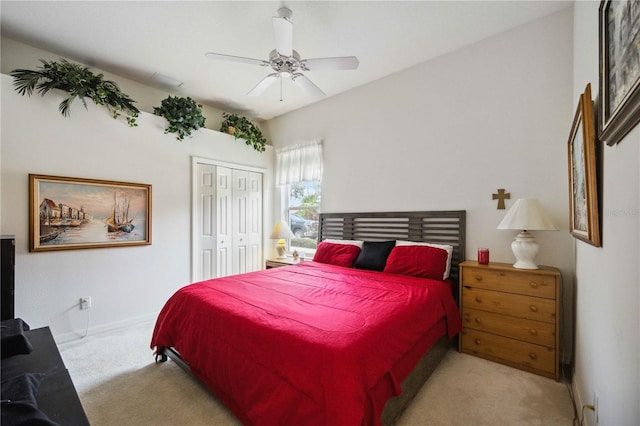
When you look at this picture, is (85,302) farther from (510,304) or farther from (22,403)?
(510,304)

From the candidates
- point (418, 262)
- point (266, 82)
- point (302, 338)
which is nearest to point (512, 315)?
point (418, 262)

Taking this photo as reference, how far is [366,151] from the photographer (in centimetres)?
366

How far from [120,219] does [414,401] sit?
11.1 ft

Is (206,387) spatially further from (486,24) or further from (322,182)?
(486,24)

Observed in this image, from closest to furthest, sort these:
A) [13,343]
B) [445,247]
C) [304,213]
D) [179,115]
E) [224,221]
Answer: [13,343] < [445,247] < [179,115] < [224,221] < [304,213]

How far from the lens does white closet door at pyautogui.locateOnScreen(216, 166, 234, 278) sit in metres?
4.03

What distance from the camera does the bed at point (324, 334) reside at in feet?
4.16

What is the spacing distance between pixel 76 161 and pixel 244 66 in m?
2.03

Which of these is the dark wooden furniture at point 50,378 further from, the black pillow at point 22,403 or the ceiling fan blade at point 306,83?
the ceiling fan blade at point 306,83

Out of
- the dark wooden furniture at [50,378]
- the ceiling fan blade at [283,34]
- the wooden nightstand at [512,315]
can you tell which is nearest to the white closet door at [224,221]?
the ceiling fan blade at [283,34]

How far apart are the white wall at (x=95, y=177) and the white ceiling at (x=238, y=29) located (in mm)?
556

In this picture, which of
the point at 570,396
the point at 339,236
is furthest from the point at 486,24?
the point at 570,396

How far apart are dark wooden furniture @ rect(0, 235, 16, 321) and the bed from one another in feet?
3.14

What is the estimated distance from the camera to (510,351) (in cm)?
224
